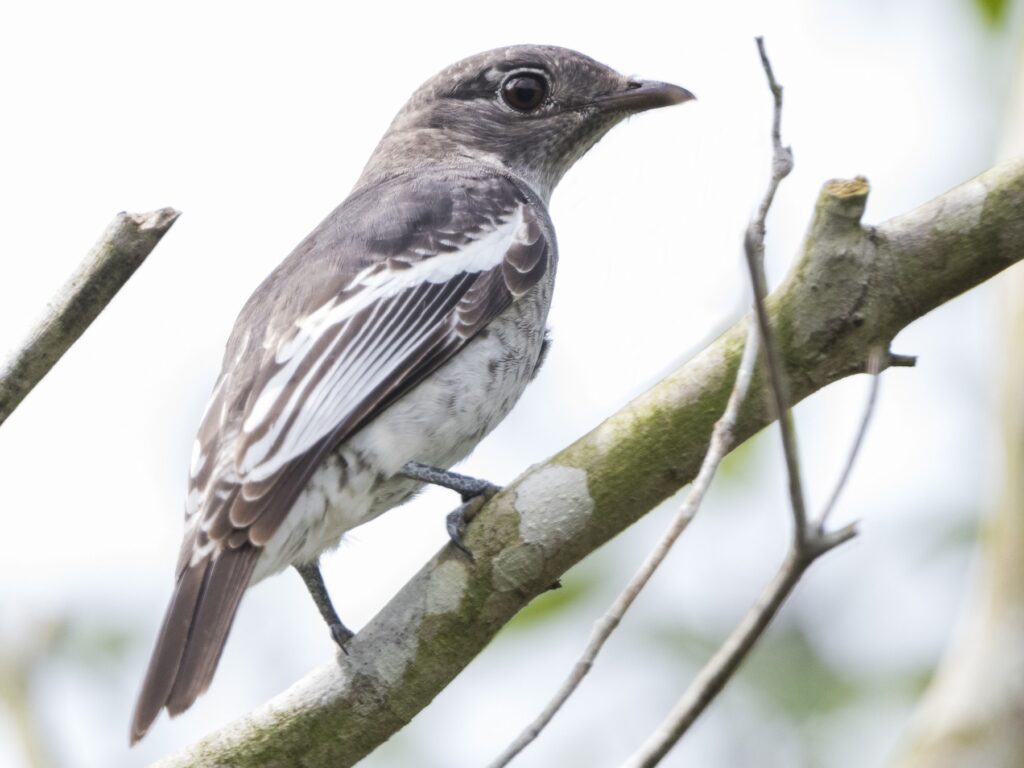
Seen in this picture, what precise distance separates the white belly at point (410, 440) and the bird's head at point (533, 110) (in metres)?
1.33

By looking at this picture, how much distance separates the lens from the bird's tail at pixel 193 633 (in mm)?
3291

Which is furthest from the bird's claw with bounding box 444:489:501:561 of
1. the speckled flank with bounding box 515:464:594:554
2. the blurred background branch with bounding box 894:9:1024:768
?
the blurred background branch with bounding box 894:9:1024:768

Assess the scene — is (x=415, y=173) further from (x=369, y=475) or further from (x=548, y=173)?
(x=369, y=475)

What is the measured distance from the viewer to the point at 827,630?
6.55 meters

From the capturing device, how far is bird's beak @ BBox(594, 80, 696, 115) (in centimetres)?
565

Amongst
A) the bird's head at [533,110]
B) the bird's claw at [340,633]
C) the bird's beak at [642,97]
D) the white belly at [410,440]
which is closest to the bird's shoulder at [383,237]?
the white belly at [410,440]

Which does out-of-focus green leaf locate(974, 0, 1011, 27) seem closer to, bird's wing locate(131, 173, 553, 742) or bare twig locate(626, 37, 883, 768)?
bird's wing locate(131, 173, 553, 742)

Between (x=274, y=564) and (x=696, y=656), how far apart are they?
10.1 ft

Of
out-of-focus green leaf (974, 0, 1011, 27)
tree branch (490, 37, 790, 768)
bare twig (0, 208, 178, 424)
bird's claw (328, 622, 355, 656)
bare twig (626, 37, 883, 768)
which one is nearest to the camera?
bare twig (626, 37, 883, 768)

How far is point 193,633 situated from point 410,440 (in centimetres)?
89

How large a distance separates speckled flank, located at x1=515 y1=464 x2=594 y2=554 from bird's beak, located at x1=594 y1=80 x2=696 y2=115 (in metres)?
2.59

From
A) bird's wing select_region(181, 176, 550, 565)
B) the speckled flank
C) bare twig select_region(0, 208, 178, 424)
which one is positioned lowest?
the speckled flank

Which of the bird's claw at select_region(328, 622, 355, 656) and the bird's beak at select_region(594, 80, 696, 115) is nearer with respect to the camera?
the bird's claw at select_region(328, 622, 355, 656)

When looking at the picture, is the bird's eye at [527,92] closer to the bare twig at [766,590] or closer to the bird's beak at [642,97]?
the bird's beak at [642,97]
